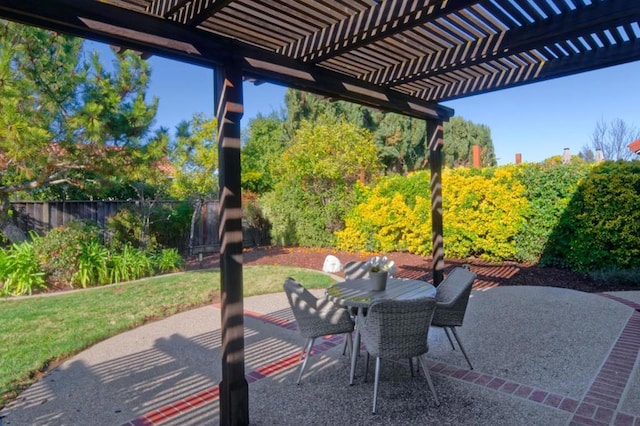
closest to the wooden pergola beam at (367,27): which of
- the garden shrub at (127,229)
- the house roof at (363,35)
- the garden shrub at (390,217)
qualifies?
the house roof at (363,35)

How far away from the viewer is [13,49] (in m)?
6.20

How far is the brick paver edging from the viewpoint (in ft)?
8.69

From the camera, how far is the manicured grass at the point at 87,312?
3.92m

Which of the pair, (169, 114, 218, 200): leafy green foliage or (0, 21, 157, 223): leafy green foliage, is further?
(169, 114, 218, 200): leafy green foliage

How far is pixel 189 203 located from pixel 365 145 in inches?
218

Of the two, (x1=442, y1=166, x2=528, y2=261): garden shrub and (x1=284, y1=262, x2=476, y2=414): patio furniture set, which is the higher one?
(x1=442, y1=166, x2=528, y2=261): garden shrub

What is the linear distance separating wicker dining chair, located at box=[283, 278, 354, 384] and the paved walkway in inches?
14.8

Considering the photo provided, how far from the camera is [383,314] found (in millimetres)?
Answer: 2869

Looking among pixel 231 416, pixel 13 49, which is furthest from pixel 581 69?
pixel 13 49

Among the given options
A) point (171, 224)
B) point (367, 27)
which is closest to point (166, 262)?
point (171, 224)

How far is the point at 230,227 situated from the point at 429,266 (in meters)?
6.47

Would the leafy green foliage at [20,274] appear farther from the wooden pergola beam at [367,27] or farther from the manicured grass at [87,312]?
the wooden pergola beam at [367,27]

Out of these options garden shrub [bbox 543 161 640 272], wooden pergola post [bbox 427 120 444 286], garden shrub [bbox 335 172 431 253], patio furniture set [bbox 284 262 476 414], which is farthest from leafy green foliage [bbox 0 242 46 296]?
garden shrub [bbox 543 161 640 272]

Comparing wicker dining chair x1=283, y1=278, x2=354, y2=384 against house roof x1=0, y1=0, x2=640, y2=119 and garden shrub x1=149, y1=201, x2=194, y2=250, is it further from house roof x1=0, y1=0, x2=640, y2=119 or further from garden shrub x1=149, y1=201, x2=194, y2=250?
garden shrub x1=149, y1=201, x2=194, y2=250
